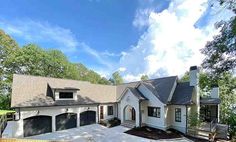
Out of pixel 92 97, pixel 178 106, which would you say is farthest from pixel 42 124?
pixel 178 106

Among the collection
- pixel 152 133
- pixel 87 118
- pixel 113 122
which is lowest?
pixel 113 122

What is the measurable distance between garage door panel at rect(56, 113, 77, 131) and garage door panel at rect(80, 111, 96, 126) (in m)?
0.99

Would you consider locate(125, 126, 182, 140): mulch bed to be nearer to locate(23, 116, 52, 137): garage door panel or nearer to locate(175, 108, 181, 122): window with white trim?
locate(175, 108, 181, 122): window with white trim

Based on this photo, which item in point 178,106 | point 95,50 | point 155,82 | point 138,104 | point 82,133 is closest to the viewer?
point 82,133

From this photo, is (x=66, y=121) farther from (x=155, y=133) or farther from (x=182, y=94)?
(x=182, y=94)

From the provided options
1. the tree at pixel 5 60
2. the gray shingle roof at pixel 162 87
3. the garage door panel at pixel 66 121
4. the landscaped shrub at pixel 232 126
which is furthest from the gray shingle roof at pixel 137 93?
the tree at pixel 5 60

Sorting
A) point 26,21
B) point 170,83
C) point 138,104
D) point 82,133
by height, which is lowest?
Result: point 82,133

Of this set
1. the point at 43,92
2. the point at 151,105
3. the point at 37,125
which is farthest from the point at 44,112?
the point at 151,105

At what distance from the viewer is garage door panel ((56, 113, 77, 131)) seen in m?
19.9

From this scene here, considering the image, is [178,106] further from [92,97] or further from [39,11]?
[39,11]

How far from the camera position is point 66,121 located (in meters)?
20.6

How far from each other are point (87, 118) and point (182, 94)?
11.7 metres

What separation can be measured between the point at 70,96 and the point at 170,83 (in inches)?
480

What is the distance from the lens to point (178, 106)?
65.3 ft
